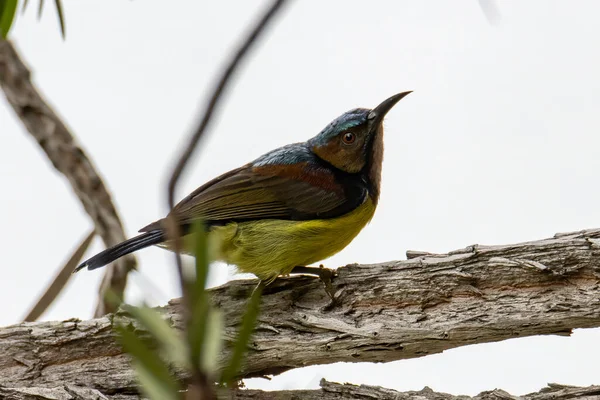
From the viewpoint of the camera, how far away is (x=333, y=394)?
3.57 meters

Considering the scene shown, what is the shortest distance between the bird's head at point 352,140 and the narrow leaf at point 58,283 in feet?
5.92

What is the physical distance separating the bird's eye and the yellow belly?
23.8 inches

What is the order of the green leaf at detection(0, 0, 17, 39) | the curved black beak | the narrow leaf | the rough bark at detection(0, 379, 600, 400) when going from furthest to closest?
the narrow leaf → the curved black beak → the rough bark at detection(0, 379, 600, 400) → the green leaf at detection(0, 0, 17, 39)

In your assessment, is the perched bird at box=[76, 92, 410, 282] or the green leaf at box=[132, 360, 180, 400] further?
the perched bird at box=[76, 92, 410, 282]

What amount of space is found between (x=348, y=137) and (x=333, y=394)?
1.94 meters

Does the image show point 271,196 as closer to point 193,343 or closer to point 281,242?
point 281,242

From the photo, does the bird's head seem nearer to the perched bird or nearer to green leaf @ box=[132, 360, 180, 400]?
the perched bird

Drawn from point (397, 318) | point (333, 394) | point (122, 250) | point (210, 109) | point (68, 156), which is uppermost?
A: point (68, 156)

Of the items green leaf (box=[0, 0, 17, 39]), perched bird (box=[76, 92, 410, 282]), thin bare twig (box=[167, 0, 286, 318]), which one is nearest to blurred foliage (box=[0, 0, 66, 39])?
green leaf (box=[0, 0, 17, 39])

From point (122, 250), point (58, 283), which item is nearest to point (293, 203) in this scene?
point (122, 250)

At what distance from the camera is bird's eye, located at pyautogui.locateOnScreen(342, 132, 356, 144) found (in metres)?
5.07

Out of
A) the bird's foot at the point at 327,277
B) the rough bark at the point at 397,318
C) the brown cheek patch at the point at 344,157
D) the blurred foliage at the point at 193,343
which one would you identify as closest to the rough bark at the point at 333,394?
the rough bark at the point at 397,318

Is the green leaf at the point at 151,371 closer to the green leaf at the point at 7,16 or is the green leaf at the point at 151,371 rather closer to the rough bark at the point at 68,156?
the green leaf at the point at 7,16

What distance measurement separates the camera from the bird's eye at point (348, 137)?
5.07 meters
